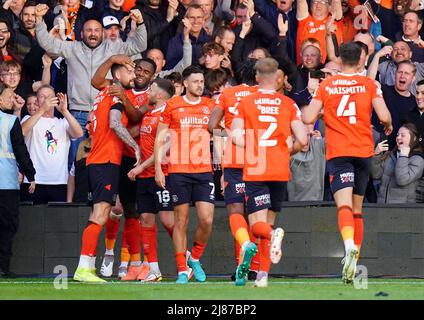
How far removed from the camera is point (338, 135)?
1465 centimetres

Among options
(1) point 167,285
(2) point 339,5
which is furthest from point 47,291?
(2) point 339,5

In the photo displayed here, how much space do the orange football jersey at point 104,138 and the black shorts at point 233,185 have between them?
1.54m

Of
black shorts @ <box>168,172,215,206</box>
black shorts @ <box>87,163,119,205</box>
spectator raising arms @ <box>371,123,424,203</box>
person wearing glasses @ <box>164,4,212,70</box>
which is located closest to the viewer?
black shorts @ <box>168,172,215,206</box>

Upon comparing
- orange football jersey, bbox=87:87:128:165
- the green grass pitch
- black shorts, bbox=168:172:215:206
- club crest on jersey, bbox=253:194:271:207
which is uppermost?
orange football jersey, bbox=87:87:128:165

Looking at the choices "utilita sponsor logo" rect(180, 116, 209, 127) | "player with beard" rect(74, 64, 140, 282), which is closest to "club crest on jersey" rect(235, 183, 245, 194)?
"utilita sponsor logo" rect(180, 116, 209, 127)

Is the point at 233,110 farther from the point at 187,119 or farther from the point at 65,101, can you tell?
the point at 65,101

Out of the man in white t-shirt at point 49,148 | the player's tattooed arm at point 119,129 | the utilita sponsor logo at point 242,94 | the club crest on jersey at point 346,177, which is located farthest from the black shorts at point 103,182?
the club crest on jersey at point 346,177

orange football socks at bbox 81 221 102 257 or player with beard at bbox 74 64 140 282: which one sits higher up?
player with beard at bbox 74 64 140 282

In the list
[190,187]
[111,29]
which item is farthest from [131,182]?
[111,29]

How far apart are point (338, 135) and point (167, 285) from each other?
8.63 ft

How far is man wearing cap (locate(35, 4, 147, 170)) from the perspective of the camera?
19.0 metres

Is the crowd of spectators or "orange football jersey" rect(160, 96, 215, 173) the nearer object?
"orange football jersey" rect(160, 96, 215, 173)

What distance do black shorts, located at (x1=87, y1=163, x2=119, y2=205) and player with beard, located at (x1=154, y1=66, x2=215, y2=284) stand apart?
0.68 meters

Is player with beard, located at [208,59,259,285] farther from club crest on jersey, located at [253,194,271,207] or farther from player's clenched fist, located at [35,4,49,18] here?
player's clenched fist, located at [35,4,49,18]
